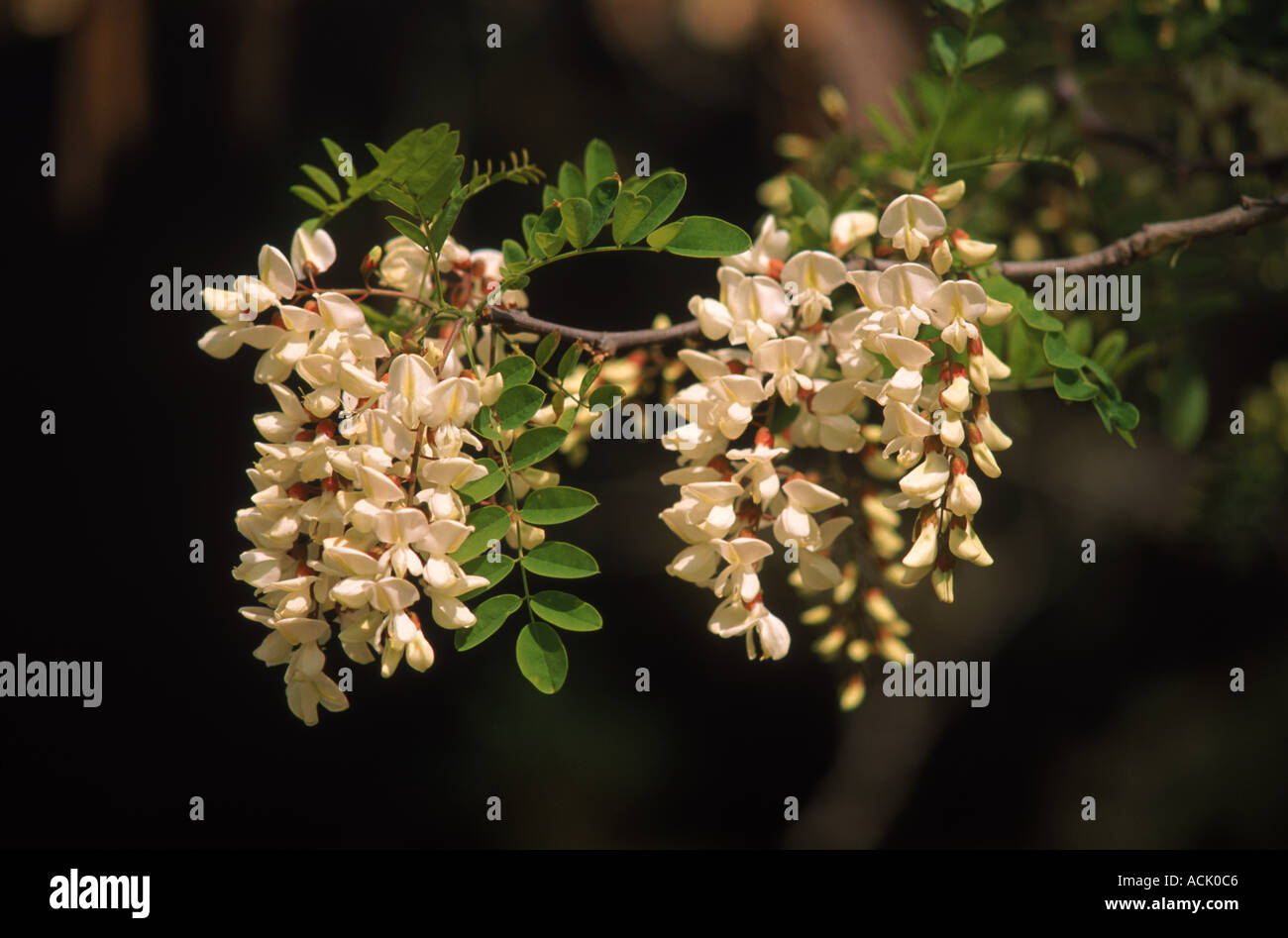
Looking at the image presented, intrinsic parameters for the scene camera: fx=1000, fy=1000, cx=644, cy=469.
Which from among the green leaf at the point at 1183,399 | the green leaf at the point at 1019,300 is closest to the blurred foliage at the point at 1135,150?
the green leaf at the point at 1183,399

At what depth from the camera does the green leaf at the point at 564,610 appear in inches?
39.7

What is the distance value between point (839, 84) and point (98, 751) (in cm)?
243

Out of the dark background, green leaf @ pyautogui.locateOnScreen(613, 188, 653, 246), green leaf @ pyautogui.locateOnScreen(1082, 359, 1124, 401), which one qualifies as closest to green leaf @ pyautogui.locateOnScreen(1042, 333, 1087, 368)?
green leaf @ pyautogui.locateOnScreen(1082, 359, 1124, 401)

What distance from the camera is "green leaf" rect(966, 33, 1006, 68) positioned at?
1.21 metres

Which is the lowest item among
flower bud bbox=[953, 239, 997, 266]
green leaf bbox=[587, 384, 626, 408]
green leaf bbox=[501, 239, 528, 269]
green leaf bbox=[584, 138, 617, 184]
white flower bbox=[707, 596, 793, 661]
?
white flower bbox=[707, 596, 793, 661]

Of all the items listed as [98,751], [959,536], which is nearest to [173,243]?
[98,751]

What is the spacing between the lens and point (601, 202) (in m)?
0.97

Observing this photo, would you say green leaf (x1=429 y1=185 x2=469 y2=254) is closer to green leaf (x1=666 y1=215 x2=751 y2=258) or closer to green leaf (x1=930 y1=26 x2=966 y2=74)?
green leaf (x1=666 y1=215 x2=751 y2=258)

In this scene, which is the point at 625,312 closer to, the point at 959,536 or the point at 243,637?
the point at 243,637

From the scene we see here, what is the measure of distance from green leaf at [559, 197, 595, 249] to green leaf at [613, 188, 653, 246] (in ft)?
0.08

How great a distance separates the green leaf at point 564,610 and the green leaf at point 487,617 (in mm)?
23

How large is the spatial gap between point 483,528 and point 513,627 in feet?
4.42

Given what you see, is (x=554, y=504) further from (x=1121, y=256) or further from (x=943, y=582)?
(x=1121, y=256)

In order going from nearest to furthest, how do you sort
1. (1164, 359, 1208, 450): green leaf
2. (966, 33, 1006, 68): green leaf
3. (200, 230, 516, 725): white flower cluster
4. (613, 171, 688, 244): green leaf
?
(200, 230, 516, 725): white flower cluster
(613, 171, 688, 244): green leaf
(966, 33, 1006, 68): green leaf
(1164, 359, 1208, 450): green leaf
